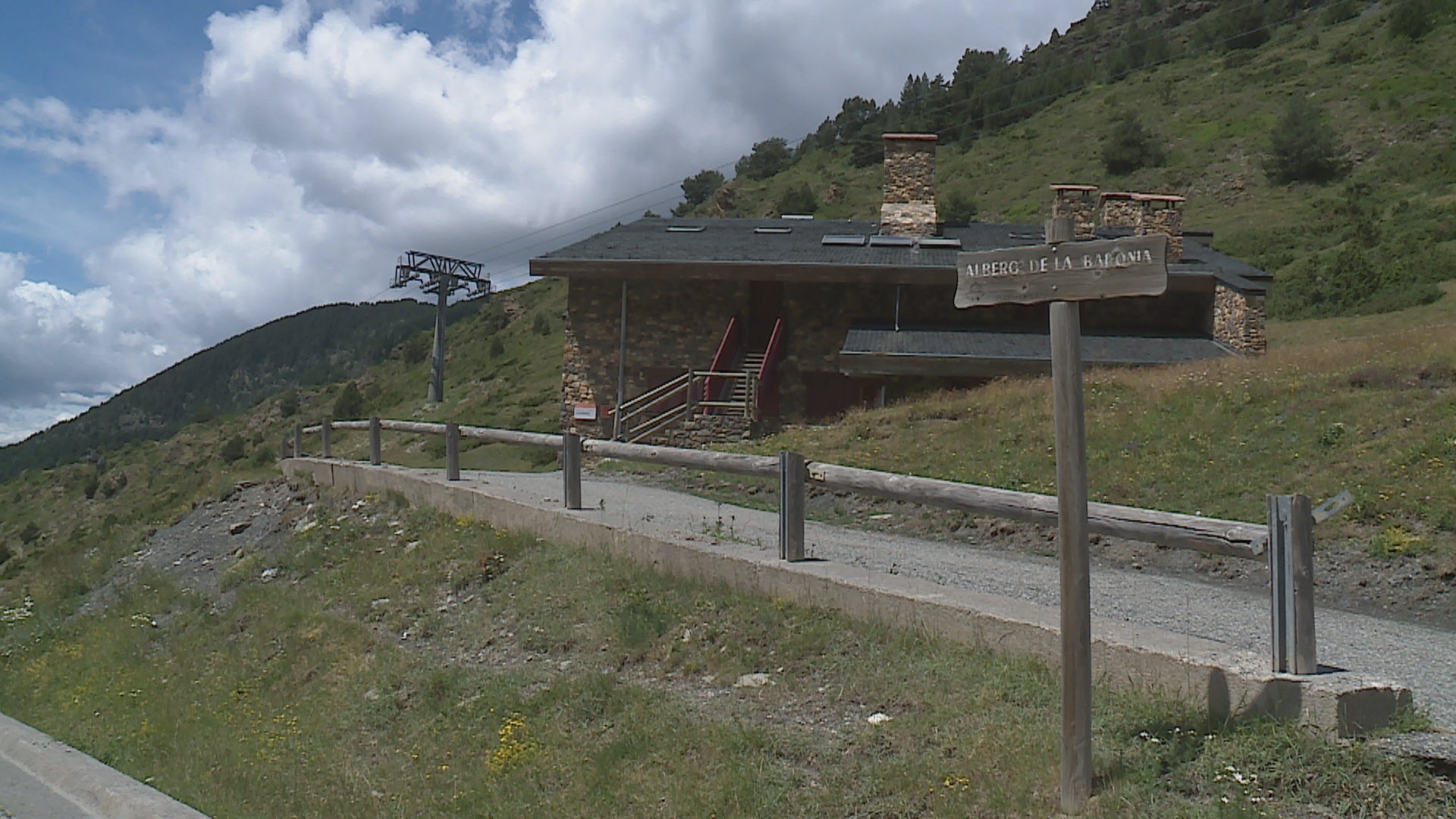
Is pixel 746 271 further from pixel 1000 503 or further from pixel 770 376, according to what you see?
pixel 1000 503

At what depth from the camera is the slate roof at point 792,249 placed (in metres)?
22.2

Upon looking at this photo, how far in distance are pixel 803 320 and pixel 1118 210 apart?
9.36 metres

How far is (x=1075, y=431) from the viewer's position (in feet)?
13.8

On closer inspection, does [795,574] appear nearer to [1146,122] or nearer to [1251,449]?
[1251,449]

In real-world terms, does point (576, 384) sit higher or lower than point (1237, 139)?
lower

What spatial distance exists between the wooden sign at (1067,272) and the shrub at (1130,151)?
58.1 metres

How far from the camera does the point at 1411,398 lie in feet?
39.8

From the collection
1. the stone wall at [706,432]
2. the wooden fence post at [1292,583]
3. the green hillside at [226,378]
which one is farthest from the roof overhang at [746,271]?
the green hillside at [226,378]

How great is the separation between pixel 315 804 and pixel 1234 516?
837 centimetres

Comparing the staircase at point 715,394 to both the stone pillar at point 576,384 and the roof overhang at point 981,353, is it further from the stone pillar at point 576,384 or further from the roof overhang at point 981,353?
the roof overhang at point 981,353

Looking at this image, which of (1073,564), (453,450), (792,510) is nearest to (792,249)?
(453,450)

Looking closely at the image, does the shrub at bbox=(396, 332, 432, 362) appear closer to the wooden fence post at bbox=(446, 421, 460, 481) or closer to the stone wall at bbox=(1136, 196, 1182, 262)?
the stone wall at bbox=(1136, 196, 1182, 262)

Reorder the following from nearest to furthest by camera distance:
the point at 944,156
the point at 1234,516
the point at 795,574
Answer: the point at 795,574, the point at 1234,516, the point at 944,156

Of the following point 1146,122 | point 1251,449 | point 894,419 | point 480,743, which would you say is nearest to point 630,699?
point 480,743
